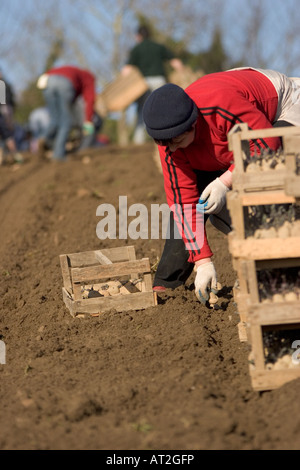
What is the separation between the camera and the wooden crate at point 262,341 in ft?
10.7

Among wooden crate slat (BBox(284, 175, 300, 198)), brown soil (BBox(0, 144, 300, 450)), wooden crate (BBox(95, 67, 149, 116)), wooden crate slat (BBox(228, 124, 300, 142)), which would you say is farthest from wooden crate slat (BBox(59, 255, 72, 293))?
wooden crate (BBox(95, 67, 149, 116))

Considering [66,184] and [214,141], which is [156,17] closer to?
[66,184]

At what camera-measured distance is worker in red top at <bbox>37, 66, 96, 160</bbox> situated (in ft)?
38.4

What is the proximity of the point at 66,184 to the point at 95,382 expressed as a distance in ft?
21.6

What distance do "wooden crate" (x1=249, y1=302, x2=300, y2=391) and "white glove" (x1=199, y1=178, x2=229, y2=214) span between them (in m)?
0.91

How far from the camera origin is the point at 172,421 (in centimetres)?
302

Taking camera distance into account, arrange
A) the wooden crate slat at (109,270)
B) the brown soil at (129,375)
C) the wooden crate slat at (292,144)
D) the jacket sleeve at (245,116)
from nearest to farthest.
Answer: the brown soil at (129,375)
the wooden crate slat at (292,144)
the jacket sleeve at (245,116)
the wooden crate slat at (109,270)

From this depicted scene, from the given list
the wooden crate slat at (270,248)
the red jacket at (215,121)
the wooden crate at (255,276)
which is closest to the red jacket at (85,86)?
the red jacket at (215,121)

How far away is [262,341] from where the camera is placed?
3.35 m

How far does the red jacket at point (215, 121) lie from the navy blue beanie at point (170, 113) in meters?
0.16

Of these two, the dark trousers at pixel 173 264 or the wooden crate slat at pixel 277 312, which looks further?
the dark trousers at pixel 173 264

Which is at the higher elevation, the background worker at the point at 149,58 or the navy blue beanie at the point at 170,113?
the navy blue beanie at the point at 170,113

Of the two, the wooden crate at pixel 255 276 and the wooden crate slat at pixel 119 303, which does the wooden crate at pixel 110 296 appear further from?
the wooden crate at pixel 255 276
